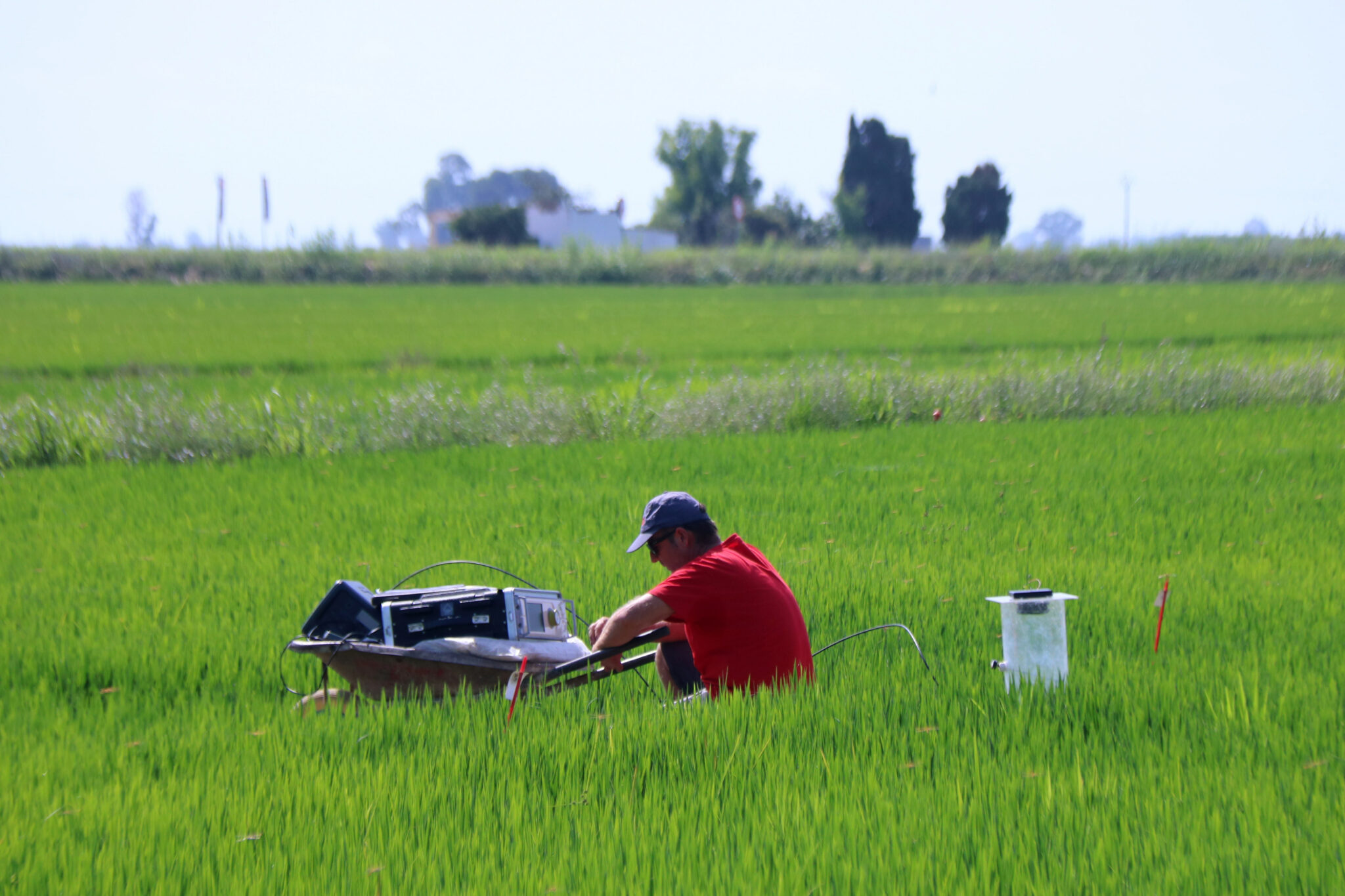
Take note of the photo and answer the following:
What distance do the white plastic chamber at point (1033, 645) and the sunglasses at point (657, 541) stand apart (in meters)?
1.18

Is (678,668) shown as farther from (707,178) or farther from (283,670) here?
(707,178)

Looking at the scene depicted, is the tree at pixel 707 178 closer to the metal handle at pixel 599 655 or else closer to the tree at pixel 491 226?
the tree at pixel 491 226

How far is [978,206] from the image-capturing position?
219ft

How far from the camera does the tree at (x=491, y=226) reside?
200 feet

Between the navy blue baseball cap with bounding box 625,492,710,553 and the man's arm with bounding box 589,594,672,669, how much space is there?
233mm

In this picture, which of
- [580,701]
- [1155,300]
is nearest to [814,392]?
[580,701]

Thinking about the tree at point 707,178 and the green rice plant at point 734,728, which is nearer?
the green rice plant at point 734,728

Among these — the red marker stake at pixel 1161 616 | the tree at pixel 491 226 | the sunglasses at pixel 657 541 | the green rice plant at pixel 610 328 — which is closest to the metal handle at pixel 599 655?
→ the sunglasses at pixel 657 541

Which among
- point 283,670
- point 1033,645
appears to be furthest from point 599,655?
point 283,670

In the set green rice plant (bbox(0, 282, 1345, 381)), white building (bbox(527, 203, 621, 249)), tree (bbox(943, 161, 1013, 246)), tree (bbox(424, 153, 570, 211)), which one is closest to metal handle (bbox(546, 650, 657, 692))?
green rice plant (bbox(0, 282, 1345, 381))

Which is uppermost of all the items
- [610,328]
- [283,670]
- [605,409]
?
[610,328]

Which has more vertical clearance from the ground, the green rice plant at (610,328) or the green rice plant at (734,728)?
the green rice plant at (610,328)

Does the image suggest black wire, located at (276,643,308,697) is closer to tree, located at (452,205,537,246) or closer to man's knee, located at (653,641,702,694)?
man's knee, located at (653,641,702,694)

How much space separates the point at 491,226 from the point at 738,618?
59.8 m
